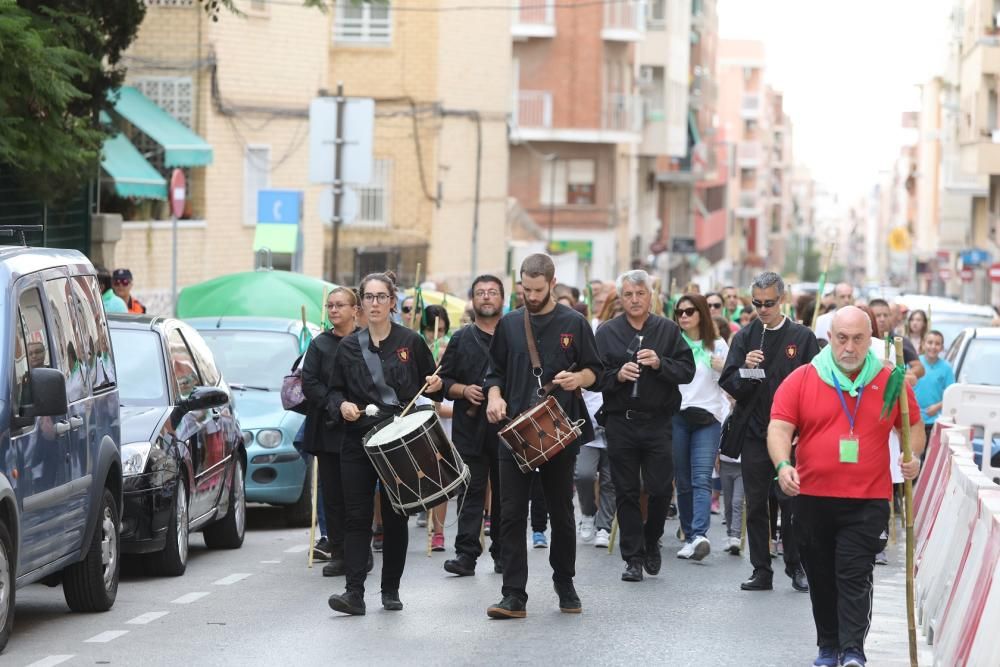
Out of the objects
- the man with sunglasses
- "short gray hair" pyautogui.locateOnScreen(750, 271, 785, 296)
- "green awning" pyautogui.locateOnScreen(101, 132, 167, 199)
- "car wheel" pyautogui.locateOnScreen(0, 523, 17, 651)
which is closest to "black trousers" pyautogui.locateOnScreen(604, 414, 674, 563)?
the man with sunglasses

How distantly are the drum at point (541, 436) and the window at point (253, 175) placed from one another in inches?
A: 912

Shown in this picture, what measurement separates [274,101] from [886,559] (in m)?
21.6

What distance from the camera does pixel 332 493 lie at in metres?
12.5

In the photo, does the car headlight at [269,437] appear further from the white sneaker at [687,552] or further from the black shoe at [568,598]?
the black shoe at [568,598]

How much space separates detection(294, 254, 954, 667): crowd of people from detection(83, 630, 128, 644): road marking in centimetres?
121

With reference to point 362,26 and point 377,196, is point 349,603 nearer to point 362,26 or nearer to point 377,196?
point 377,196

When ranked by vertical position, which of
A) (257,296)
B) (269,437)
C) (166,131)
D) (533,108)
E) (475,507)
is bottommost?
(475,507)

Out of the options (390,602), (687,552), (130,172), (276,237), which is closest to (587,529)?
(687,552)

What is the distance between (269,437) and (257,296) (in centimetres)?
602

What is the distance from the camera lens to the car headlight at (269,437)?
16203 millimetres

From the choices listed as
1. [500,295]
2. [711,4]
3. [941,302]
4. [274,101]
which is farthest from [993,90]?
[711,4]

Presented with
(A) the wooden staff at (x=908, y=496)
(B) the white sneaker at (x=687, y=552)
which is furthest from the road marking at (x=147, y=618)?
(B) the white sneaker at (x=687, y=552)

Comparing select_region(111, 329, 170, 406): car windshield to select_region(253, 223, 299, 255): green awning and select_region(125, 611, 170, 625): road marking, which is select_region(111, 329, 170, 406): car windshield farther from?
select_region(253, 223, 299, 255): green awning

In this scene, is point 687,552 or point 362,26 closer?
point 687,552
